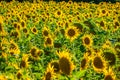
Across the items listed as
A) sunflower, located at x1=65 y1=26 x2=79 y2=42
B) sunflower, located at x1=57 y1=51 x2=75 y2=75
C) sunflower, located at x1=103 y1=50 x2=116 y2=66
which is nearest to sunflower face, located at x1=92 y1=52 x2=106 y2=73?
sunflower, located at x1=103 y1=50 x2=116 y2=66

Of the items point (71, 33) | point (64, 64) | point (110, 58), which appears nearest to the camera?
point (64, 64)

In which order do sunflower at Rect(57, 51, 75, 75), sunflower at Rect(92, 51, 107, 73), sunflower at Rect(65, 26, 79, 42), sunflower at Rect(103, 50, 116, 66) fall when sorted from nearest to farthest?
sunflower at Rect(57, 51, 75, 75), sunflower at Rect(92, 51, 107, 73), sunflower at Rect(103, 50, 116, 66), sunflower at Rect(65, 26, 79, 42)

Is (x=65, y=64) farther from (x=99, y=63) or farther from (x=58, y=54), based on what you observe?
(x=99, y=63)

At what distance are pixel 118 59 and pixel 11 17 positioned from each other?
261 inches

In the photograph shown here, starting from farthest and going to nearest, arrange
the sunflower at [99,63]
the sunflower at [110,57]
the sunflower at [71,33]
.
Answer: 1. the sunflower at [71,33]
2. the sunflower at [110,57]
3. the sunflower at [99,63]

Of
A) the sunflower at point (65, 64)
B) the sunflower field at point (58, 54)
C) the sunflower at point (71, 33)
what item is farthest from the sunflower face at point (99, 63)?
the sunflower at point (71, 33)

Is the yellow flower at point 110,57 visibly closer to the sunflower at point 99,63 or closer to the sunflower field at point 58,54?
the sunflower field at point 58,54

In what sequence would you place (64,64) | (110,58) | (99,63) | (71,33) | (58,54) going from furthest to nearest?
(71,33) < (110,58) < (99,63) < (58,54) < (64,64)

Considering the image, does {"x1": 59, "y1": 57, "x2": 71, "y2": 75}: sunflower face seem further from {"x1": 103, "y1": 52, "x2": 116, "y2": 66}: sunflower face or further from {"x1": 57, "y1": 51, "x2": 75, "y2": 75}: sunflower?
{"x1": 103, "y1": 52, "x2": 116, "y2": 66}: sunflower face

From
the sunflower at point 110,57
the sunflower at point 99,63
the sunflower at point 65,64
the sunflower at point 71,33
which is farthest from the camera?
the sunflower at point 71,33

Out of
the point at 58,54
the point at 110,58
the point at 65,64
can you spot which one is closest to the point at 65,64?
the point at 65,64

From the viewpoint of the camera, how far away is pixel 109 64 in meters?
5.34

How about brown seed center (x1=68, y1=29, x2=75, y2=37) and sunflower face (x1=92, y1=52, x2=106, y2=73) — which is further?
brown seed center (x1=68, y1=29, x2=75, y2=37)

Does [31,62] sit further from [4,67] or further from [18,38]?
[18,38]
